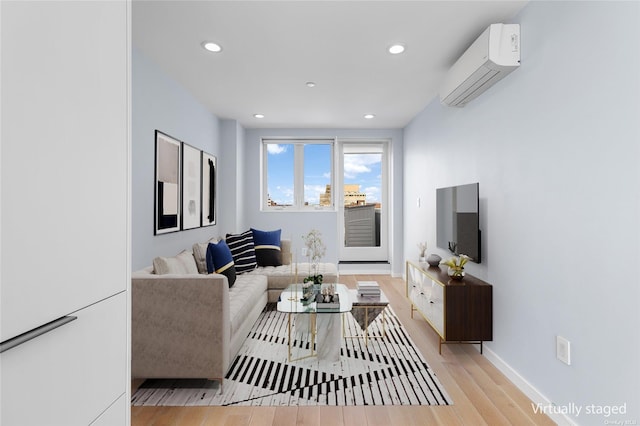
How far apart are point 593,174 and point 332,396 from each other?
76.9 inches

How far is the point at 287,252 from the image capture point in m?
4.80

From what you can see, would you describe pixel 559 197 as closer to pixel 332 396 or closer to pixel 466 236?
pixel 466 236

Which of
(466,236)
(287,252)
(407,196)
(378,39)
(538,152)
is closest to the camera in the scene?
(538,152)

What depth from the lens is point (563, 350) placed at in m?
1.96

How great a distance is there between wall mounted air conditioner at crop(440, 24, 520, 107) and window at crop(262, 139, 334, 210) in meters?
3.32

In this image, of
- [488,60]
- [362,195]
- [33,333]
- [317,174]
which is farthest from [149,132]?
[362,195]

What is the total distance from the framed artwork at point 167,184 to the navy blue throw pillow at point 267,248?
1.21m

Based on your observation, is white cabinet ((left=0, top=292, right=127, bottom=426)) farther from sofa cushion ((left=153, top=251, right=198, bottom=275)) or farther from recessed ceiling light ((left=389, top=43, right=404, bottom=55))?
recessed ceiling light ((left=389, top=43, right=404, bottom=55))

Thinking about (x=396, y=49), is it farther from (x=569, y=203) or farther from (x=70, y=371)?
(x=70, y=371)

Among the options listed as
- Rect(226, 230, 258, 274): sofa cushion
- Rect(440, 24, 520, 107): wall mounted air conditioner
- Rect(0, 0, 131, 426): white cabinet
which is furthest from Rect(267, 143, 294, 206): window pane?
Rect(0, 0, 131, 426): white cabinet

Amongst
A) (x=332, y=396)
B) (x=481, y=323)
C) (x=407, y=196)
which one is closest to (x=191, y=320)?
(x=332, y=396)

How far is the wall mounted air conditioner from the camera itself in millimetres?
2324

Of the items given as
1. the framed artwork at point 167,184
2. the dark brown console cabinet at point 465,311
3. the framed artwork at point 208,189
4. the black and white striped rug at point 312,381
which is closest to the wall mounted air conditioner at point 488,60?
the dark brown console cabinet at point 465,311

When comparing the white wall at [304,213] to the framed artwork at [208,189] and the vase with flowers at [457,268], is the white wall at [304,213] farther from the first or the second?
the vase with flowers at [457,268]
